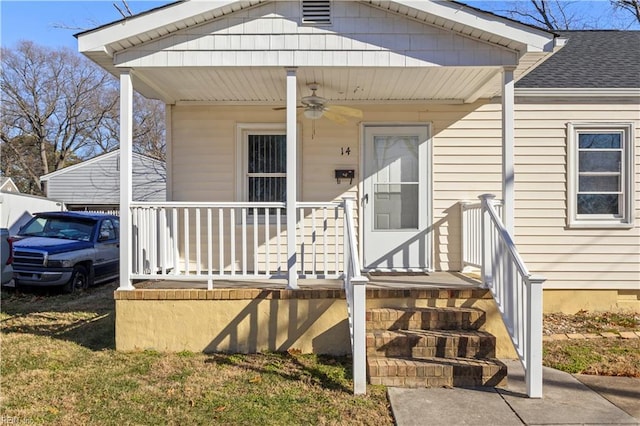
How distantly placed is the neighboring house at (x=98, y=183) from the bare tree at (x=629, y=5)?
1750 cm

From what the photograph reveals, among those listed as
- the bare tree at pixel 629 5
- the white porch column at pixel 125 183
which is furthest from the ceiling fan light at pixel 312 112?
the bare tree at pixel 629 5

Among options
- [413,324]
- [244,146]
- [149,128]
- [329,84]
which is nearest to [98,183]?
[149,128]

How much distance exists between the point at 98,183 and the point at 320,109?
17993 mm

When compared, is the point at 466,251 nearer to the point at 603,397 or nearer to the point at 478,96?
the point at 478,96

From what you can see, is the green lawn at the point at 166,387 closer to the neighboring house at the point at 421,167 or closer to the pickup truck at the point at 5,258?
the neighboring house at the point at 421,167

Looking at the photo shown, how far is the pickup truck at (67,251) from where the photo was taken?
7941mm

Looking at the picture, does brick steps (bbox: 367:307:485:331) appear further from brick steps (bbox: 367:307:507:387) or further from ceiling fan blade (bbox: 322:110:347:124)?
ceiling fan blade (bbox: 322:110:347:124)

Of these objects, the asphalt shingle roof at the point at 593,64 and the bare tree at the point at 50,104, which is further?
Answer: the bare tree at the point at 50,104

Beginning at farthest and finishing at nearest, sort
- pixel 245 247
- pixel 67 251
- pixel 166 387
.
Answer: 1. pixel 67 251
2. pixel 245 247
3. pixel 166 387

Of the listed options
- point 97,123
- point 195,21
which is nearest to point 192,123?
point 195,21

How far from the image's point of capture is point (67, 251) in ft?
27.3

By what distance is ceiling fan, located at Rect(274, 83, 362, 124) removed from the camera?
5520 millimetres

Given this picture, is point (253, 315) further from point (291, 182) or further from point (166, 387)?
point (291, 182)

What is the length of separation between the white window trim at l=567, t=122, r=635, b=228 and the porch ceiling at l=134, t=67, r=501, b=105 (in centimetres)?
126
